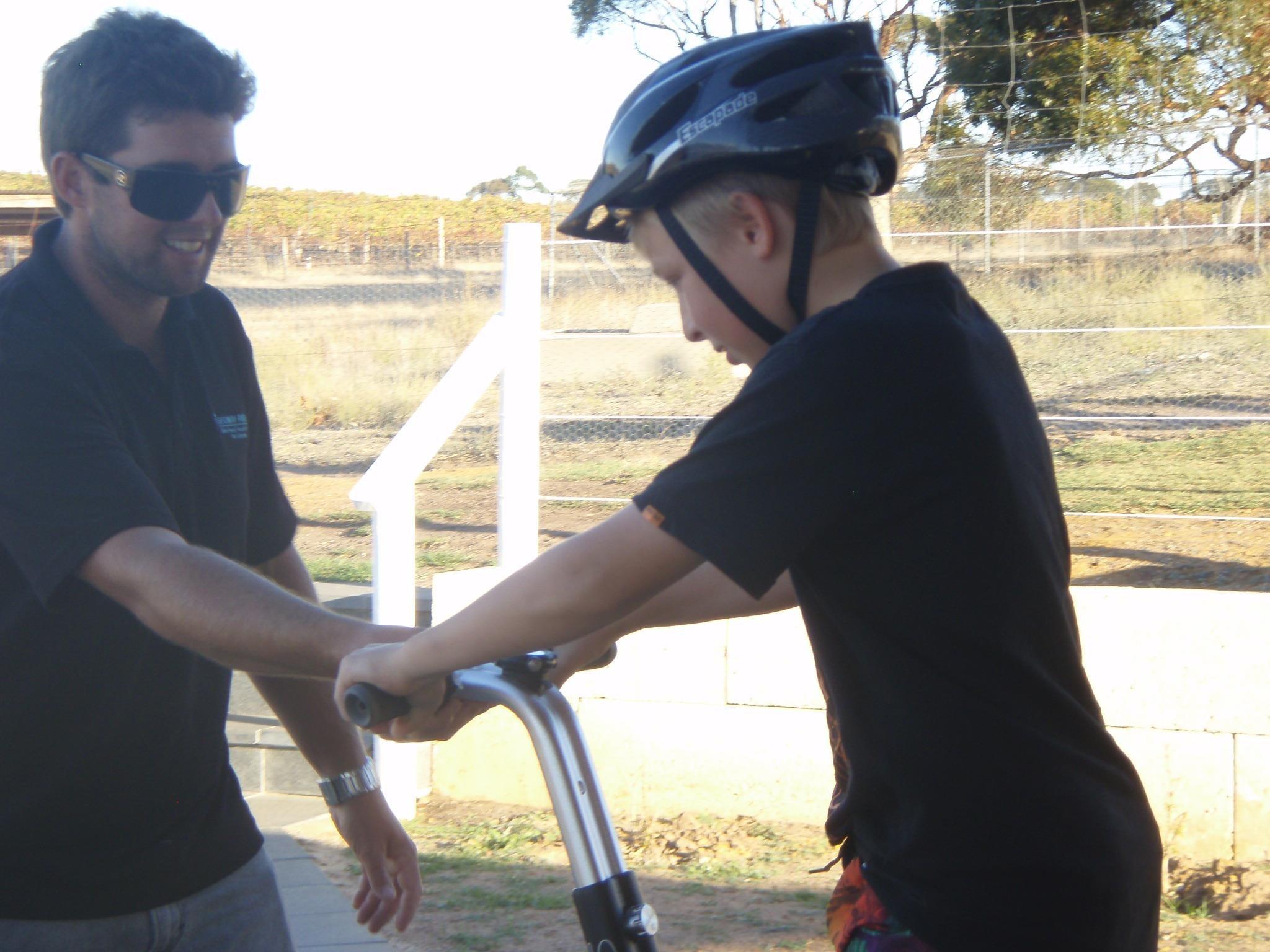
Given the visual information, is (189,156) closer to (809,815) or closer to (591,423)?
(809,815)

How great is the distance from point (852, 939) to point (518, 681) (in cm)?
54

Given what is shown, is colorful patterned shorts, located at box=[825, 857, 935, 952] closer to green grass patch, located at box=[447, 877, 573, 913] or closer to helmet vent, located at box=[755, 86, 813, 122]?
helmet vent, located at box=[755, 86, 813, 122]

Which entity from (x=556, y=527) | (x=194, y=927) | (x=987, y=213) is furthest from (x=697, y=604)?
(x=987, y=213)

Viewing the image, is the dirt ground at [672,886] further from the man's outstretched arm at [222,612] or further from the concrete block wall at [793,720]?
the man's outstretched arm at [222,612]

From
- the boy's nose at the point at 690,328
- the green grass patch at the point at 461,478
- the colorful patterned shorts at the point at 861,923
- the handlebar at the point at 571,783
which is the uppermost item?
the boy's nose at the point at 690,328

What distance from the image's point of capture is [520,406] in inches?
228

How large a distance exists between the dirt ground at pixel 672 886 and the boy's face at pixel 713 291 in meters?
3.07

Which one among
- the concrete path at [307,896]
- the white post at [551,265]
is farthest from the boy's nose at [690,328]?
the white post at [551,265]

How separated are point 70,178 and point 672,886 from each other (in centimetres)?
343

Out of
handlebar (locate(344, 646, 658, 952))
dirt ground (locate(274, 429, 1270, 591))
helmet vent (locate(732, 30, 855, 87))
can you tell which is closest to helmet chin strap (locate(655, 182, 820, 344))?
helmet vent (locate(732, 30, 855, 87))

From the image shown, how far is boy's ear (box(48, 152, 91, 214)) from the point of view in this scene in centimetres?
240

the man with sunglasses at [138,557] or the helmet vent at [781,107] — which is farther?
the man with sunglasses at [138,557]

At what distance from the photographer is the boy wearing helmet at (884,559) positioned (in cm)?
155

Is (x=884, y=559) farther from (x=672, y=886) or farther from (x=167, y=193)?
(x=672, y=886)
